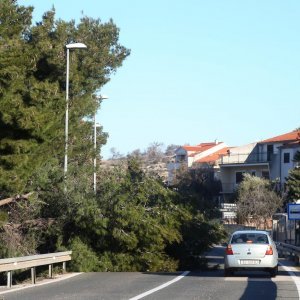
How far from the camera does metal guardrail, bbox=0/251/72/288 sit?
20953 millimetres

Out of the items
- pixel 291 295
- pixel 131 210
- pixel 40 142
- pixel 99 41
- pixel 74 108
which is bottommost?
pixel 291 295

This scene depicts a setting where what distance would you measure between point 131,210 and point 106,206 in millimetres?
1347

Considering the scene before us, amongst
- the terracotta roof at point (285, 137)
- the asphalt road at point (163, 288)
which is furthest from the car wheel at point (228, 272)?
the terracotta roof at point (285, 137)

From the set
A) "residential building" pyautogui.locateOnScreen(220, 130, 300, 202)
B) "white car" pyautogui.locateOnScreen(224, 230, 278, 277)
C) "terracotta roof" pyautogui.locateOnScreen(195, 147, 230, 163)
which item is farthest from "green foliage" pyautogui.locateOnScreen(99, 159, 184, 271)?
"terracotta roof" pyautogui.locateOnScreen(195, 147, 230, 163)

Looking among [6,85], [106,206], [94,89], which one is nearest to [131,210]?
[106,206]

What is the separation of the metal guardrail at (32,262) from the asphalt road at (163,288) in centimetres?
74

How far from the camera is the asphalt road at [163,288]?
1803 centimetres

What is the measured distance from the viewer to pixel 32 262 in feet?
73.5

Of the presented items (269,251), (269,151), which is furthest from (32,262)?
(269,151)

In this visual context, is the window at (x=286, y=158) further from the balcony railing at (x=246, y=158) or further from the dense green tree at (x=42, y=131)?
the dense green tree at (x=42, y=131)

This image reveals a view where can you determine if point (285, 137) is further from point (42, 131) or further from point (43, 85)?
point (42, 131)

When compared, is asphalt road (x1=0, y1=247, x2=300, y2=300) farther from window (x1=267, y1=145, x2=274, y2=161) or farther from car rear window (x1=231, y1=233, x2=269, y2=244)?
window (x1=267, y1=145, x2=274, y2=161)

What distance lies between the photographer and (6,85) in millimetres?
24672

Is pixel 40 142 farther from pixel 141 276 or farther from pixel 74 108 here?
pixel 74 108
